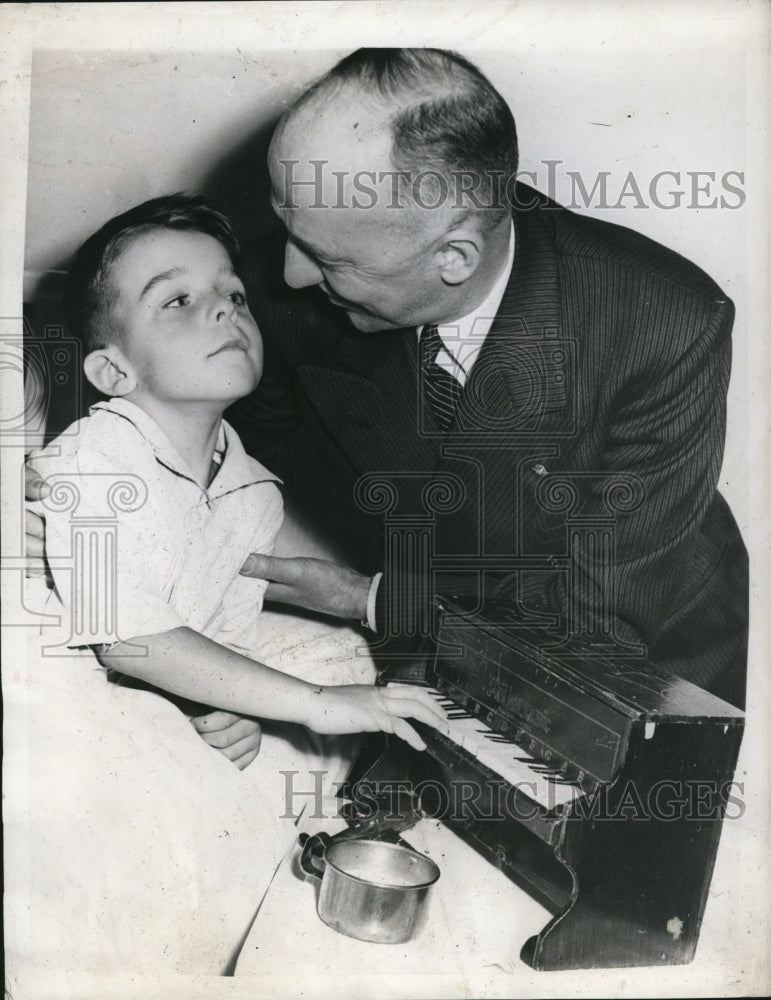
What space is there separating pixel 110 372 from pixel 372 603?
683 mm

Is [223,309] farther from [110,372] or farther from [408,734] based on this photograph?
[408,734]

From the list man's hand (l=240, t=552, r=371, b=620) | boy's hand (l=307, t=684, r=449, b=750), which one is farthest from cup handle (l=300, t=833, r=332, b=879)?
man's hand (l=240, t=552, r=371, b=620)

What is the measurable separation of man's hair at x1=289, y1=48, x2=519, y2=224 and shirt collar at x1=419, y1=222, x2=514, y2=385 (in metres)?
0.14

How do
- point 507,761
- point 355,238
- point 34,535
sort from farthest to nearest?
point 34,535, point 355,238, point 507,761

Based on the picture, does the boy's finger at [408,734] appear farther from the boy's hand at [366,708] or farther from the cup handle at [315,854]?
the cup handle at [315,854]

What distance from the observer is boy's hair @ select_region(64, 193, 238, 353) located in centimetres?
193

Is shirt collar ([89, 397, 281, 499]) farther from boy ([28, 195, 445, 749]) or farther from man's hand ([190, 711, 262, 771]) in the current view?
man's hand ([190, 711, 262, 771])

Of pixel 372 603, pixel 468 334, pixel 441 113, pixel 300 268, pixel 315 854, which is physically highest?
pixel 441 113

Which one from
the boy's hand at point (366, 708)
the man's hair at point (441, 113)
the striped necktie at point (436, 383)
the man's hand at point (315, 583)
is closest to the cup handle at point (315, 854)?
the boy's hand at point (366, 708)

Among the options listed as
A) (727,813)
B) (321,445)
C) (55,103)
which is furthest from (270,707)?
(55,103)

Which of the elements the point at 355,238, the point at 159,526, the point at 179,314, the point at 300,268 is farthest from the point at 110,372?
the point at 355,238

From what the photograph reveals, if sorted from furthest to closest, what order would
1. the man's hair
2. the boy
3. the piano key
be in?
1. the boy
2. the man's hair
3. the piano key

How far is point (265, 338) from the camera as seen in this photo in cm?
197

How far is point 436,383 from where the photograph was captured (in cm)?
196
